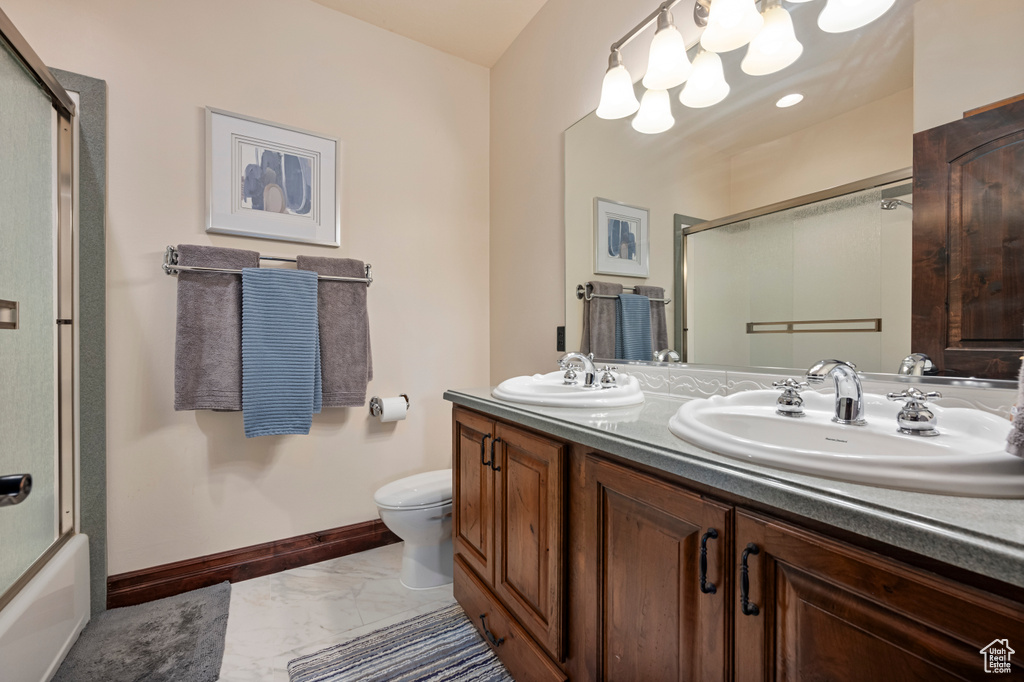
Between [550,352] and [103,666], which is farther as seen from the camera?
[550,352]

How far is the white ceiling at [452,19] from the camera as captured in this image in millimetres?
2023

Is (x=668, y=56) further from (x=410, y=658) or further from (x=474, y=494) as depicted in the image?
(x=410, y=658)

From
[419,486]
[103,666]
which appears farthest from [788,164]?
[103,666]

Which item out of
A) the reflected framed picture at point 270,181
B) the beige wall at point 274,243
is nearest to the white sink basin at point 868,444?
the beige wall at point 274,243

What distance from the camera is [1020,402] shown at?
21.4 inches

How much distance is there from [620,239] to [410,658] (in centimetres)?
158

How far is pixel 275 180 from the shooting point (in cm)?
194

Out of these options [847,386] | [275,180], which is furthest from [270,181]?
[847,386]

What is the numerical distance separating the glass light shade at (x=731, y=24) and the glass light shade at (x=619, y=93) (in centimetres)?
32

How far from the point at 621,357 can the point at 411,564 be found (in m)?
1.19

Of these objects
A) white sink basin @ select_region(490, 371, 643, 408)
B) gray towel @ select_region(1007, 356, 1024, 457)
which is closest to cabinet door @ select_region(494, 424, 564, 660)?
white sink basin @ select_region(490, 371, 643, 408)

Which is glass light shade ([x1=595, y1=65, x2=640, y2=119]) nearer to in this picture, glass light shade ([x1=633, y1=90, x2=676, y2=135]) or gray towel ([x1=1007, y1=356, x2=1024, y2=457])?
glass light shade ([x1=633, y1=90, x2=676, y2=135])

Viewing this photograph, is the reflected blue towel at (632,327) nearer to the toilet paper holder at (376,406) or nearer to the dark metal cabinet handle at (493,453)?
the dark metal cabinet handle at (493,453)

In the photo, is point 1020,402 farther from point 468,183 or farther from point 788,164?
point 468,183
